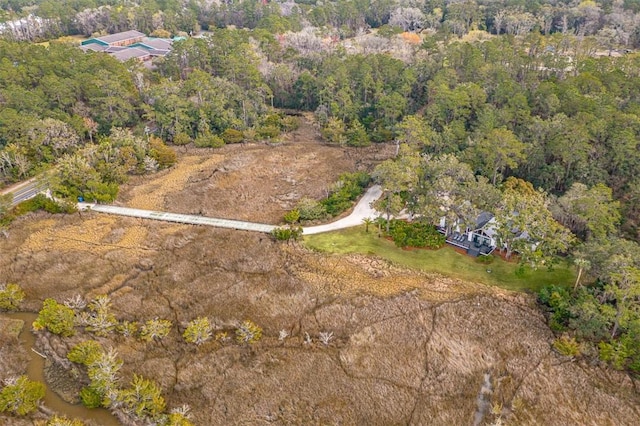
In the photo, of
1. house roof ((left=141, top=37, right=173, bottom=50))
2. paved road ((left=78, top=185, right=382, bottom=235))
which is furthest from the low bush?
house roof ((left=141, top=37, right=173, bottom=50))

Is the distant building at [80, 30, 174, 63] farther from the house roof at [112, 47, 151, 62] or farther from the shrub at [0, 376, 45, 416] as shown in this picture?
the shrub at [0, 376, 45, 416]

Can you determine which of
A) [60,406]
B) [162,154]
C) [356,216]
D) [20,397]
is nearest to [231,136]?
[162,154]

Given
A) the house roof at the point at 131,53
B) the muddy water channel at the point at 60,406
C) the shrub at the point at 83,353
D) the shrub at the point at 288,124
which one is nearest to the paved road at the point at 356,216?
the shrub at the point at 83,353

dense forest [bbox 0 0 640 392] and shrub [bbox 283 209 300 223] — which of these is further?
shrub [bbox 283 209 300 223]

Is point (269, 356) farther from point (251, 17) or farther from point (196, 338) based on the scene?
point (251, 17)

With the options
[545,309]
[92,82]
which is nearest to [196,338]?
[545,309]

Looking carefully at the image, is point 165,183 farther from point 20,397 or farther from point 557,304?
point 557,304
